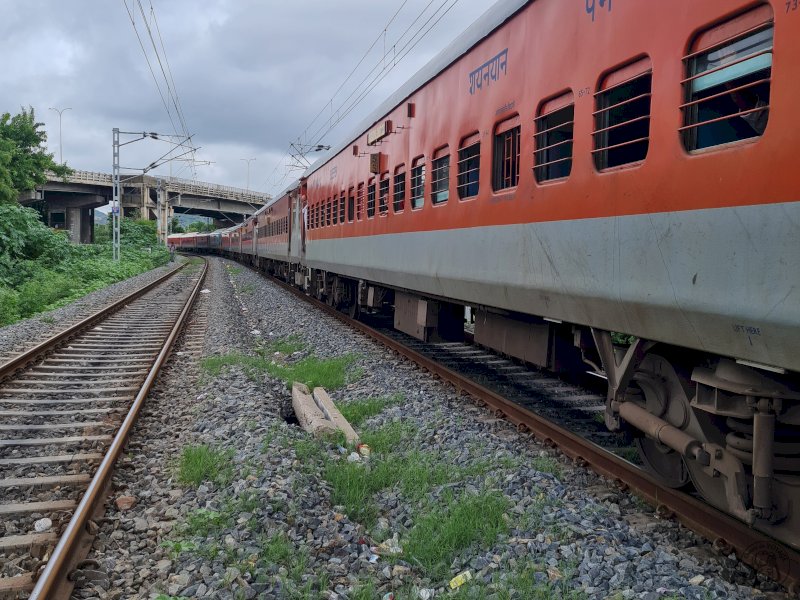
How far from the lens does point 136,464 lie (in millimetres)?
5074

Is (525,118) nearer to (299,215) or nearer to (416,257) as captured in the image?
(416,257)

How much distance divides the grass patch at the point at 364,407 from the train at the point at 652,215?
1293 millimetres

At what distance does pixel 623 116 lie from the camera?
13.3 feet

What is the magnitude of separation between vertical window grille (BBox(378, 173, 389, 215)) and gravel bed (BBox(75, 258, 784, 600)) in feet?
12.6

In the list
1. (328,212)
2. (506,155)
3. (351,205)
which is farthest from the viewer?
(328,212)

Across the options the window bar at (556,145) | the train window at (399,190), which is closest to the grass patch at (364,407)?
the train window at (399,190)

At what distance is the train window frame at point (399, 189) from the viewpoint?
8570mm

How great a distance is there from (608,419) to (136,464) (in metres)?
3.55

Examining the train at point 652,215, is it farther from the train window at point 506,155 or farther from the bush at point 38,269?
the bush at point 38,269

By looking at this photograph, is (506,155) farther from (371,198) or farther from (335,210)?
(335,210)

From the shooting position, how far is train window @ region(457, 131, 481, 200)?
614 cm

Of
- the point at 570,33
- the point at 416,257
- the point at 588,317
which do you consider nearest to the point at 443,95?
the point at 416,257

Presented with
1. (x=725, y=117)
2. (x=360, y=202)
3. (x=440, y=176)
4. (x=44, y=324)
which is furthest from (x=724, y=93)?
(x=44, y=324)

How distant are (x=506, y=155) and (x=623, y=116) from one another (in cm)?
164
